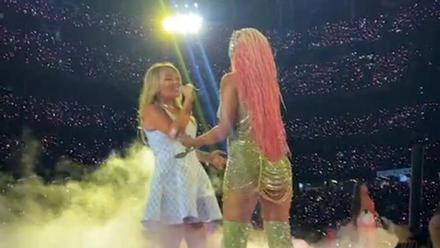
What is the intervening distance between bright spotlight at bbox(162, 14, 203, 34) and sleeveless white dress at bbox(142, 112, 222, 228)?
5.14 metres

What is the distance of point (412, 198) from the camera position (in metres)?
7.98

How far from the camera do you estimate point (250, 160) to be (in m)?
3.41

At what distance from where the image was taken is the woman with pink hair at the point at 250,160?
3.40 meters

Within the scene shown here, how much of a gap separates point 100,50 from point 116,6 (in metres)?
0.86

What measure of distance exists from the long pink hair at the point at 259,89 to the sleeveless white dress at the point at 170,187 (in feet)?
2.42

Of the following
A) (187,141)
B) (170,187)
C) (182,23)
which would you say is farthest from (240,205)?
(182,23)

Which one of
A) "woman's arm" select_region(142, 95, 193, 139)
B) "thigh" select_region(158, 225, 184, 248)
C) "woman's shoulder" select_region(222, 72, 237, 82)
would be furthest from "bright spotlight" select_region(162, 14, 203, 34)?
"woman's shoulder" select_region(222, 72, 237, 82)

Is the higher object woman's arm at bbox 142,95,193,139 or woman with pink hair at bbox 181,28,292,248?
woman's arm at bbox 142,95,193,139

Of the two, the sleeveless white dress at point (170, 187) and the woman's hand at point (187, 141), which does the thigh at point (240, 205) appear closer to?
the woman's hand at point (187, 141)

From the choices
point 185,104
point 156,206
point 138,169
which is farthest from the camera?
point 138,169

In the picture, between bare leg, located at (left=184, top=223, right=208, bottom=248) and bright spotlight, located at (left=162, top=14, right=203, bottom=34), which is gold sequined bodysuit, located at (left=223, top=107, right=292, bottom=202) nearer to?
bare leg, located at (left=184, top=223, right=208, bottom=248)

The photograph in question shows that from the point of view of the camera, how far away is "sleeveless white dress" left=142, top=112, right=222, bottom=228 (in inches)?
161

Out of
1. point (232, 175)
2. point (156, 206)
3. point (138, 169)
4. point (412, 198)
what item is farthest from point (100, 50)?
point (232, 175)

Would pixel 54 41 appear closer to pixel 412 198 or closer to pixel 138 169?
pixel 138 169
